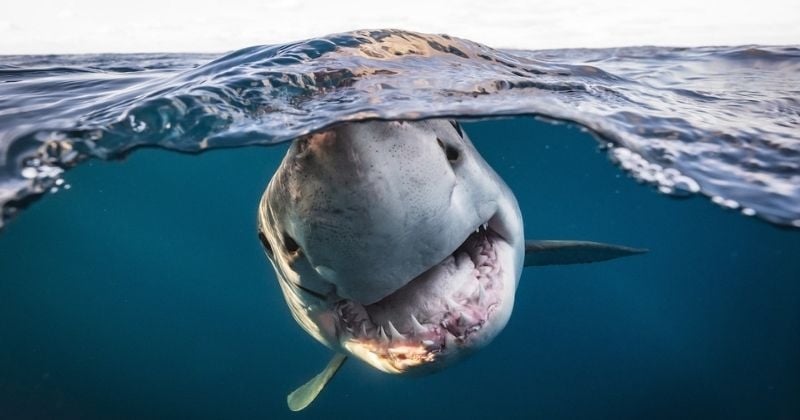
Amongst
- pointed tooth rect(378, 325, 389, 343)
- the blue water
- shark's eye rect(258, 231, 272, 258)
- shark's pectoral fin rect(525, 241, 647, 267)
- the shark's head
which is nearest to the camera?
the shark's head

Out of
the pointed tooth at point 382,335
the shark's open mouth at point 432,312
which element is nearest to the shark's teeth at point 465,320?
the shark's open mouth at point 432,312

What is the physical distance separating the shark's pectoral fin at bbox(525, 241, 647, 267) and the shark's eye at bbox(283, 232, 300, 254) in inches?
96.1

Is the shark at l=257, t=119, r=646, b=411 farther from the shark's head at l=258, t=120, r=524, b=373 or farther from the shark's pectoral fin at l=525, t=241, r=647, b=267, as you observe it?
the shark's pectoral fin at l=525, t=241, r=647, b=267

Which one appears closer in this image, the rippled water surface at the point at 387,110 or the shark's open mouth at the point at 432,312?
the shark's open mouth at the point at 432,312

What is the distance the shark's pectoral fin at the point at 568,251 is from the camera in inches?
171

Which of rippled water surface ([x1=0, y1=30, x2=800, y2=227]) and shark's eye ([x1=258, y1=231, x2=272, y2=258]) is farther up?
rippled water surface ([x1=0, y1=30, x2=800, y2=227])

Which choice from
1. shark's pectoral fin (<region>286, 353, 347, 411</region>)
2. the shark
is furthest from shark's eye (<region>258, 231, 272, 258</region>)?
shark's pectoral fin (<region>286, 353, 347, 411</region>)

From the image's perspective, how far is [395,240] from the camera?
2.01 metres

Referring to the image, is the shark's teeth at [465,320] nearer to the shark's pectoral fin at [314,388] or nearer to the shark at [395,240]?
the shark at [395,240]

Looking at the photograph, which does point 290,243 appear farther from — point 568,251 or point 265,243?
point 568,251

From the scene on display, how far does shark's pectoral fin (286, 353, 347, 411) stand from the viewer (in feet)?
14.4

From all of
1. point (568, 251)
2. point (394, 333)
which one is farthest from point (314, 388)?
point (394, 333)

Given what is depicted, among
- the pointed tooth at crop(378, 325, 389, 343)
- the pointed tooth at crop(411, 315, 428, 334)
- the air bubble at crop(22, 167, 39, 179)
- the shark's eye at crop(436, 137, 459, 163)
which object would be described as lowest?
the pointed tooth at crop(378, 325, 389, 343)

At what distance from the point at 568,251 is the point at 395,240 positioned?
2885 millimetres
